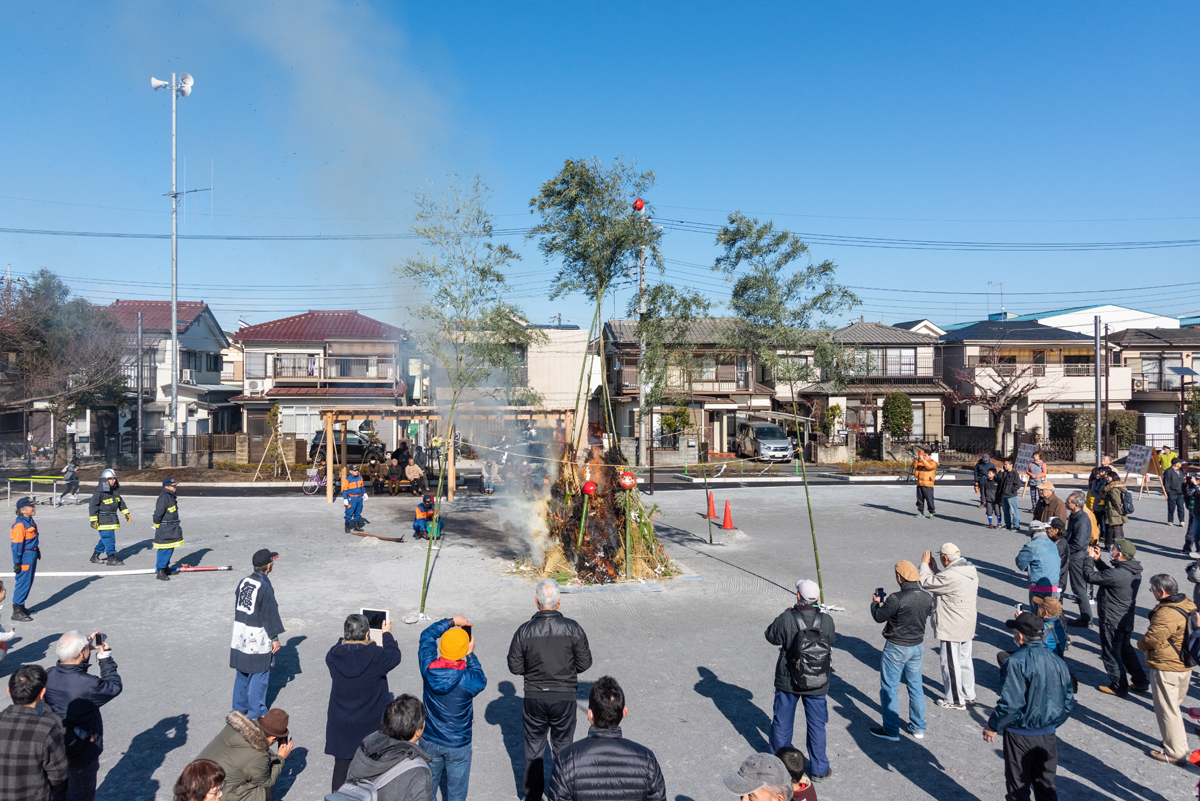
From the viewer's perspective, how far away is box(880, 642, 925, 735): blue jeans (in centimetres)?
590

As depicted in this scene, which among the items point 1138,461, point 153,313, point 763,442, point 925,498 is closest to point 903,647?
point 925,498

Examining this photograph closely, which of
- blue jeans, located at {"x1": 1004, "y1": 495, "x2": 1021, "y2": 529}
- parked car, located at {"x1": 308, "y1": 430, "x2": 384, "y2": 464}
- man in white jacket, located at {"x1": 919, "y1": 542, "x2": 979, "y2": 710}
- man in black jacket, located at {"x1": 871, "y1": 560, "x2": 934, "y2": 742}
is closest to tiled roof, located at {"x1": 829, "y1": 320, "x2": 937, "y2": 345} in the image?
blue jeans, located at {"x1": 1004, "y1": 495, "x2": 1021, "y2": 529}

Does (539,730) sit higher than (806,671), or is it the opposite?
(806,671)

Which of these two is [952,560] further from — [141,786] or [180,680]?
[180,680]

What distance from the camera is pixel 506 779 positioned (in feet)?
17.3

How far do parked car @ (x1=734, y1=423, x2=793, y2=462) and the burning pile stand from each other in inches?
904

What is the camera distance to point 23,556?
8.99 m

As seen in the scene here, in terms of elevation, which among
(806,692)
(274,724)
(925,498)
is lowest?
(925,498)

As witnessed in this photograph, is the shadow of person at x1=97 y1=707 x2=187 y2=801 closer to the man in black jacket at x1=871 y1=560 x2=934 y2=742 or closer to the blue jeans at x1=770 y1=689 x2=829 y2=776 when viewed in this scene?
the blue jeans at x1=770 y1=689 x2=829 y2=776

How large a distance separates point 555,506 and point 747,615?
12.3 ft

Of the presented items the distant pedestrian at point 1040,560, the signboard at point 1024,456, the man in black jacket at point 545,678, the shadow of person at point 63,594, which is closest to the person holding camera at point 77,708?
the man in black jacket at point 545,678

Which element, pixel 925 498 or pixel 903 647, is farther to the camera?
pixel 925 498

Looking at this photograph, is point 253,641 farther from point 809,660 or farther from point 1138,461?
point 1138,461

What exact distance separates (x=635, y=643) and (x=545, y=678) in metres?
3.74
